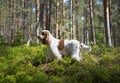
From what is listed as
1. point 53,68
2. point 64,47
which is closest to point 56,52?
point 64,47

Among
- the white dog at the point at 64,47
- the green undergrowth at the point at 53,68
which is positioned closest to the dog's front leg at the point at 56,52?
the white dog at the point at 64,47

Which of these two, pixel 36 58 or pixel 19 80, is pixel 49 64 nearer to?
pixel 36 58

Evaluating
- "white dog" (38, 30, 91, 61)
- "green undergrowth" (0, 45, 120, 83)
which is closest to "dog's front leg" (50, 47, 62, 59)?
"white dog" (38, 30, 91, 61)

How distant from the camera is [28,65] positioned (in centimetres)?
943

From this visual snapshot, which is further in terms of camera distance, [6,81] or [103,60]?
[103,60]

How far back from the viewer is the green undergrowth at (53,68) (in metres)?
7.83

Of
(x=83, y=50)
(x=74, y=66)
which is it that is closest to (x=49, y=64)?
(x=74, y=66)

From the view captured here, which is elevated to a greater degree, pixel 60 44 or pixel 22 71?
pixel 60 44

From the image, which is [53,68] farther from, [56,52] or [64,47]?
[64,47]

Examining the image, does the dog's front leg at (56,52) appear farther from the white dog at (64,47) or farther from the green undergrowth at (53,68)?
the green undergrowth at (53,68)

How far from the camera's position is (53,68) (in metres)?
9.22

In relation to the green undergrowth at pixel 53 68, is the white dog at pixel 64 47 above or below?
above

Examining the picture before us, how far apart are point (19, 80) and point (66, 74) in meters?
1.52

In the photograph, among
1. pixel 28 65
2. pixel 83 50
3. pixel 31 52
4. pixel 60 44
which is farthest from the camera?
pixel 31 52
